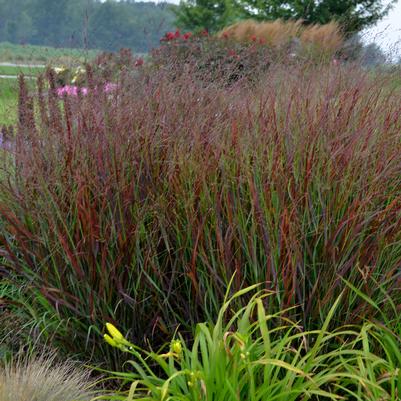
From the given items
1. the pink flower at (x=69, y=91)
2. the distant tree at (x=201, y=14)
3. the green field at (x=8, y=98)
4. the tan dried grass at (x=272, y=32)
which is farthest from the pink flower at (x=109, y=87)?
the distant tree at (x=201, y=14)

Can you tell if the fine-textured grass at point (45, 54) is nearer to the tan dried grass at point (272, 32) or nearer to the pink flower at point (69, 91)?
the pink flower at point (69, 91)

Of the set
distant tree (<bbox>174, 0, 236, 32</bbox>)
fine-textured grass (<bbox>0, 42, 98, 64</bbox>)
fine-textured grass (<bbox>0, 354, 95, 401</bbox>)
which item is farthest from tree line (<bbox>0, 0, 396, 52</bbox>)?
distant tree (<bbox>174, 0, 236, 32</bbox>)

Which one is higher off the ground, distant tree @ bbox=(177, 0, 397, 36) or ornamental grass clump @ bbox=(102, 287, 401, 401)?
distant tree @ bbox=(177, 0, 397, 36)

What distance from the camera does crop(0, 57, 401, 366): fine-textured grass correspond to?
2936 mm

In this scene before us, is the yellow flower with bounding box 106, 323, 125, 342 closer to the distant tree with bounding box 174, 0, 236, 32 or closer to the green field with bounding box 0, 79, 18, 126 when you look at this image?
the green field with bounding box 0, 79, 18, 126

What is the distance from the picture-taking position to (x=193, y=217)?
10.0 ft

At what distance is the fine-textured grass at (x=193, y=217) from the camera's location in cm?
294

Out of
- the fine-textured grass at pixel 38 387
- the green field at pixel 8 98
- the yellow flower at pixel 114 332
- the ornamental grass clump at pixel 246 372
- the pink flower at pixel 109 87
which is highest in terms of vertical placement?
the pink flower at pixel 109 87

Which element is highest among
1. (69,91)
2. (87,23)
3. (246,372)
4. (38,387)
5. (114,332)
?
(87,23)

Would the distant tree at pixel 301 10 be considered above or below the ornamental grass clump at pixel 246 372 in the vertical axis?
above

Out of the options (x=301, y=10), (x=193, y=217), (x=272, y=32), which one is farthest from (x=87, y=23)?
(x=301, y=10)

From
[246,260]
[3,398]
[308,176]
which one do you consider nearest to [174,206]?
[246,260]

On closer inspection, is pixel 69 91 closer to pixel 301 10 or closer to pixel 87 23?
pixel 87 23

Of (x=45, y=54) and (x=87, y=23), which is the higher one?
(x=87, y=23)
